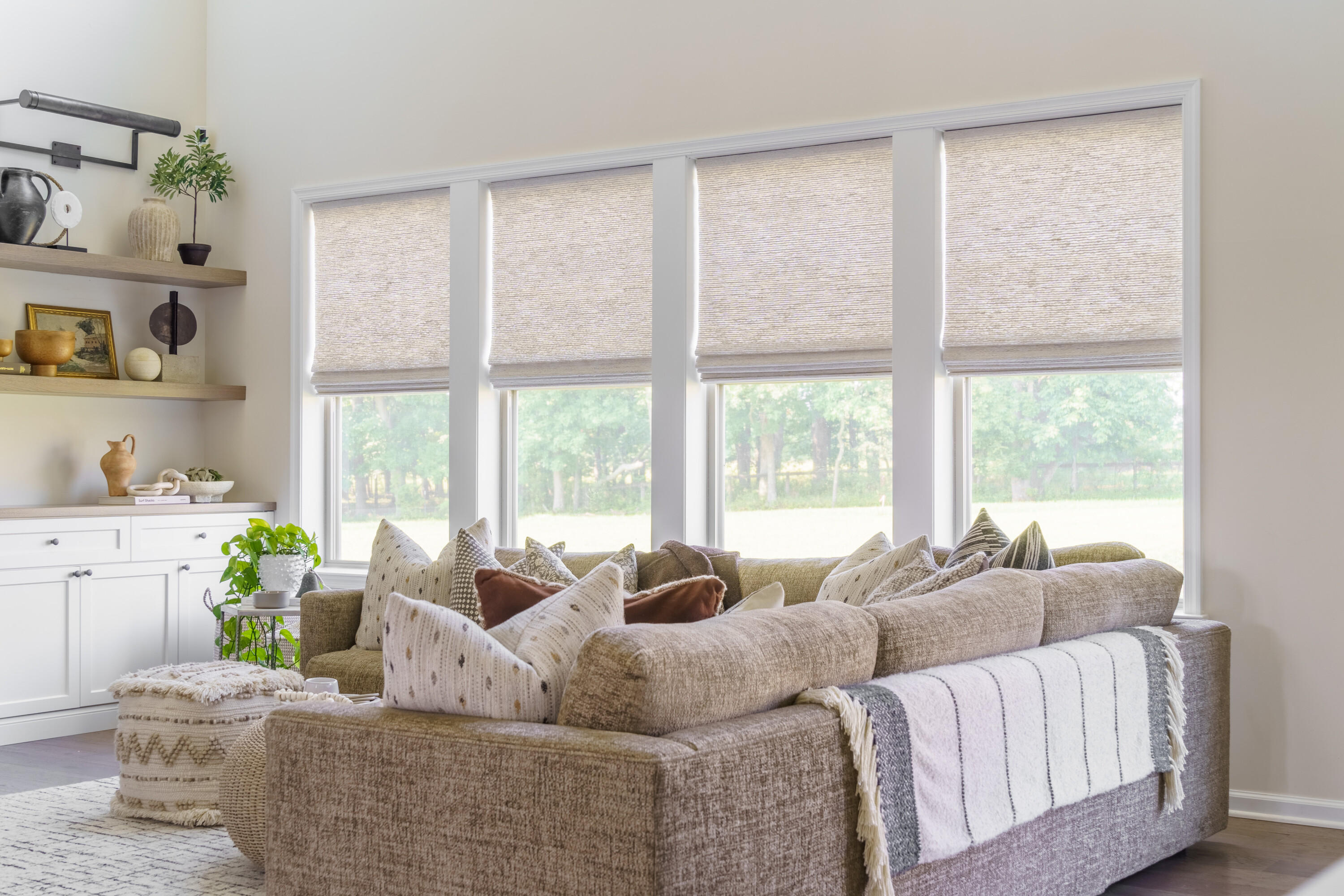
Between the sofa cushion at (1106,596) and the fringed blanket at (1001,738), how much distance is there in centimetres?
4

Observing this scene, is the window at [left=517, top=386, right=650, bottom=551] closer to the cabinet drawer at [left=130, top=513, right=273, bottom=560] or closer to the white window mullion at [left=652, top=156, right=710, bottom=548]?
the white window mullion at [left=652, top=156, right=710, bottom=548]

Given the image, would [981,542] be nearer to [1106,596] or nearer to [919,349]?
[1106,596]

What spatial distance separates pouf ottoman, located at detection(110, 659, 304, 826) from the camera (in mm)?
3844

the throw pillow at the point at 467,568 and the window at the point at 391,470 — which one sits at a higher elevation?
the window at the point at 391,470

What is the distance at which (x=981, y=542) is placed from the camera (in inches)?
150

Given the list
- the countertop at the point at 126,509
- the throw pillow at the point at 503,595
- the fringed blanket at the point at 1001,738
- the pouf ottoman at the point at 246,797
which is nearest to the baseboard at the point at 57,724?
the countertop at the point at 126,509

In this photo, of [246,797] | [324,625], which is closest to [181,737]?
[246,797]

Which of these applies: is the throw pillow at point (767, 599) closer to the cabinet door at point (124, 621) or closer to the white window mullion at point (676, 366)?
the white window mullion at point (676, 366)

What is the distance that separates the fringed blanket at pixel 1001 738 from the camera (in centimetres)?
218

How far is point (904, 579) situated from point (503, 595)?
41.3 inches

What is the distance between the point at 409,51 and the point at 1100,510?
11.9ft

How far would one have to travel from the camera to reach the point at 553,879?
1883mm

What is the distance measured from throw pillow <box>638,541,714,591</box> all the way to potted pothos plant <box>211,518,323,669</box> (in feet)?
4.87

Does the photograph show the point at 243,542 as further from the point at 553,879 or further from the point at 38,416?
the point at 553,879
